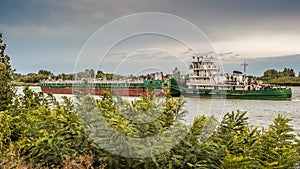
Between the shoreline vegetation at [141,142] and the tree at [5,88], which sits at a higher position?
the tree at [5,88]

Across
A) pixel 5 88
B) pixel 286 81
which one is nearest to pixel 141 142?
pixel 5 88

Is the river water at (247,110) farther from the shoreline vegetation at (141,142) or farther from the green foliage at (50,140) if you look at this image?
the green foliage at (50,140)

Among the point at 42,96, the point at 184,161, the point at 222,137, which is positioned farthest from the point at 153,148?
the point at 42,96

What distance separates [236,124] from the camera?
183 inches

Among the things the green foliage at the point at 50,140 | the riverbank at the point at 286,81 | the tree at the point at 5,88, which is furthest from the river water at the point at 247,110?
the riverbank at the point at 286,81

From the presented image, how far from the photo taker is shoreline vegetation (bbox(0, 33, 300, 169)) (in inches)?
141

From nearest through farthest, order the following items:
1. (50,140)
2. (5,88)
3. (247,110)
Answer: (50,140)
(5,88)
(247,110)

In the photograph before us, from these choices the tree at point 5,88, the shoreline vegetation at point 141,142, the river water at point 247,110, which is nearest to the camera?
the shoreline vegetation at point 141,142

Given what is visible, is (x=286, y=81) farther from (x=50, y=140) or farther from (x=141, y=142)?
(x=50, y=140)

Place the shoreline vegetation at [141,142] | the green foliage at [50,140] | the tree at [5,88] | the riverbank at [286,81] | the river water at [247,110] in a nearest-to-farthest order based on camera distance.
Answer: the shoreline vegetation at [141,142]
the green foliage at [50,140]
the river water at [247,110]
the tree at [5,88]
the riverbank at [286,81]

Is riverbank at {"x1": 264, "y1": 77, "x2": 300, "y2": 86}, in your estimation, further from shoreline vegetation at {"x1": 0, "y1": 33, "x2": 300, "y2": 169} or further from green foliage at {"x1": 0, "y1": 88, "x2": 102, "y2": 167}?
green foliage at {"x1": 0, "y1": 88, "x2": 102, "y2": 167}

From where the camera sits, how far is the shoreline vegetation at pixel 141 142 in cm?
358

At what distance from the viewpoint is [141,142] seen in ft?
11.9

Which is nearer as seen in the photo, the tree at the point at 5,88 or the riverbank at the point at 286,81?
the tree at the point at 5,88
